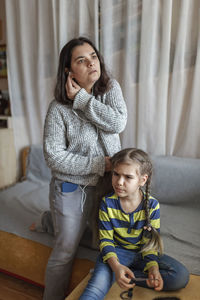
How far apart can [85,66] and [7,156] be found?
1467 millimetres

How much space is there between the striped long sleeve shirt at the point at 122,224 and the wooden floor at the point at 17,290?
25.0 inches

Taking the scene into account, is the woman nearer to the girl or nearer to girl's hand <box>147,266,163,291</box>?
the girl

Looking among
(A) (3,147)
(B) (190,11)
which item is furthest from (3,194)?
(B) (190,11)

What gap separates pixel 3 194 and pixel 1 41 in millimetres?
1498

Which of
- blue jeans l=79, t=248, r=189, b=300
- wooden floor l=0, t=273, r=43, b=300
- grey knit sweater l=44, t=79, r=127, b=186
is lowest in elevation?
wooden floor l=0, t=273, r=43, b=300

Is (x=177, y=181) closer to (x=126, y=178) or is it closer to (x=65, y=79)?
(x=126, y=178)

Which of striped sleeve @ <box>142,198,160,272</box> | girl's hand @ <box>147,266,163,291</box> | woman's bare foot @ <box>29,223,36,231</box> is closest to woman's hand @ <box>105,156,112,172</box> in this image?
striped sleeve @ <box>142,198,160,272</box>

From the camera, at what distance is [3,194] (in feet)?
6.57

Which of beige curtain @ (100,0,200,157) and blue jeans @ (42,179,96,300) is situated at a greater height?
beige curtain @ (100,0,200,157)

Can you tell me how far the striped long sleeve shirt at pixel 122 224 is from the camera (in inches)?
42.2

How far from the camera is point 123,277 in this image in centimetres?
94

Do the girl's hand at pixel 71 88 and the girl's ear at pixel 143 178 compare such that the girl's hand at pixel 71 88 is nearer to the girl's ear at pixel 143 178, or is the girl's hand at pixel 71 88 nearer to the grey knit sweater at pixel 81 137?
the grey knit sweater at pixel 81 137

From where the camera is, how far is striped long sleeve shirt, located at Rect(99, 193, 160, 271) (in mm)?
1072

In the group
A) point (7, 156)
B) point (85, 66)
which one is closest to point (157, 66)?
point (85, 66)
